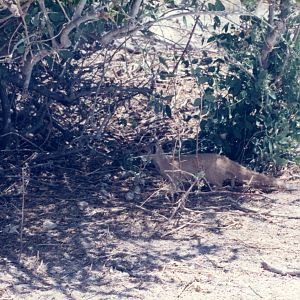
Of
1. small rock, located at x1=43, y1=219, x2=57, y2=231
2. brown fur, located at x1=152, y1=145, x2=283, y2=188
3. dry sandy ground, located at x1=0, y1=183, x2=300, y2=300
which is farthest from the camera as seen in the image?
brown fur, located at x1=152, y1=145, x2=283, y2=188

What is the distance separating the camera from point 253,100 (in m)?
5.91

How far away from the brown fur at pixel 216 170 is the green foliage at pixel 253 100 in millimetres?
213

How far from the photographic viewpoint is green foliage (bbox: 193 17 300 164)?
230 inches

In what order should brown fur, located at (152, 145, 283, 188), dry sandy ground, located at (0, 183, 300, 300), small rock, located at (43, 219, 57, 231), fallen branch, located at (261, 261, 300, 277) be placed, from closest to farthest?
1. dry sandy ground, located at (0, 183, 300, 300)
2. fallen branch, located at (261, 261, 300, 277)
3. small rock, located at (43, 219, 57, 231)
4. brown fur, located at (152, 145, 283, 188)

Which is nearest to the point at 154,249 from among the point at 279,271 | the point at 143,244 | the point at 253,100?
the point at 143,244

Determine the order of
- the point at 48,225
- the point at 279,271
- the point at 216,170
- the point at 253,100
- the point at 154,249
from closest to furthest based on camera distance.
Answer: the point at 279,271, the point at 154,249, the point at 48,225, the point at 216,170, the point at 253,100

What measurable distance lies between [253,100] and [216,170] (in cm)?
61

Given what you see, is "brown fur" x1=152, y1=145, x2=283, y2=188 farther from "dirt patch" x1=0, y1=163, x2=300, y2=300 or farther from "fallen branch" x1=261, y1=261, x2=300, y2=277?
"fallen branch" x1=261, y1=261, x2=300, y2=277

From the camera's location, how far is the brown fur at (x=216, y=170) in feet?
18.9

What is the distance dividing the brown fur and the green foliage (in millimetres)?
213

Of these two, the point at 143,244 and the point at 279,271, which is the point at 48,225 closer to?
the point at 143,244

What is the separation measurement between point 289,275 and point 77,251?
130 centimetres

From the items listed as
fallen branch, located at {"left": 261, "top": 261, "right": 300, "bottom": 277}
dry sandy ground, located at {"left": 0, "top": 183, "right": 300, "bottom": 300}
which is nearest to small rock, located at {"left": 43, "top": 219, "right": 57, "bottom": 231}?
dry sandy ground, located at {"left": 0, "top": 183, "right": 300, "bottom": 300}

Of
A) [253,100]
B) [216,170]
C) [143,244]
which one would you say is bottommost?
[143,244]
